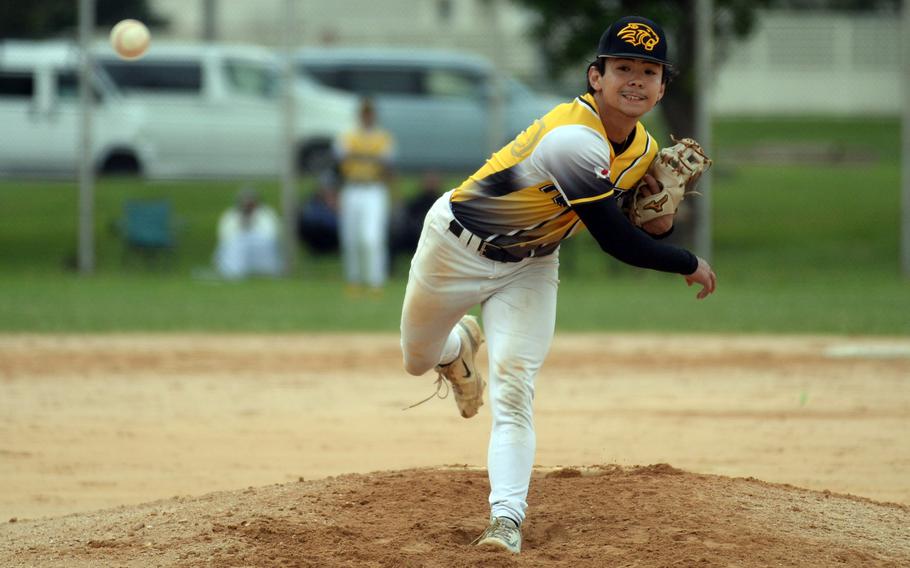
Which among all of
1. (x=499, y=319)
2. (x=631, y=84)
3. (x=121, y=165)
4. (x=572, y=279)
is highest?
(x=631, y=84)

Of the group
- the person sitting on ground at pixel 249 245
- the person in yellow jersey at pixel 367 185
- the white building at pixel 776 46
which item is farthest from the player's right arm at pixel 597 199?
the white building at pixel 776 46

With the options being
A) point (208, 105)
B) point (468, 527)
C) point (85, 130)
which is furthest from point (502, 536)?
point (208, 105)

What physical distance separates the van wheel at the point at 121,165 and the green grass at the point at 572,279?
19 cm

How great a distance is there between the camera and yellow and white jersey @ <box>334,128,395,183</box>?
51.3 feet

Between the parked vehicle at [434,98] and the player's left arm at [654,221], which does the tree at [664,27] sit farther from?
the player's left arm at [654,221]

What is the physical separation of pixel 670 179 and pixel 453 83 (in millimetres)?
14347

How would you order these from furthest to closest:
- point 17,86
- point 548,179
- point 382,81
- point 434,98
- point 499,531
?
point 382,81 → point 434,98 → point 17,86 → point 548,179 → point 499,531

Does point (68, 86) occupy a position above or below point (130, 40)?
below

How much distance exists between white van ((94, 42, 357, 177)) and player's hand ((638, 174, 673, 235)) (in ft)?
43.7

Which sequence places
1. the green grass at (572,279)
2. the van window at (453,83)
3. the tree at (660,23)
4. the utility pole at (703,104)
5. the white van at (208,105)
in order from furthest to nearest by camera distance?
the van window at (453,83) < the white van at (208,105) < the tree at (660,23) < the utility pole at (703,104) < the green grass at (572,279)

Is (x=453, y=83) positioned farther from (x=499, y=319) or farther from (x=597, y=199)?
(x=597, y=199)

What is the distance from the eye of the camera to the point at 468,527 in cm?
522

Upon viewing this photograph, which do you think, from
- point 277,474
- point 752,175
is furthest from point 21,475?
point 752,175

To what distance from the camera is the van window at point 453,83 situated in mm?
19011
